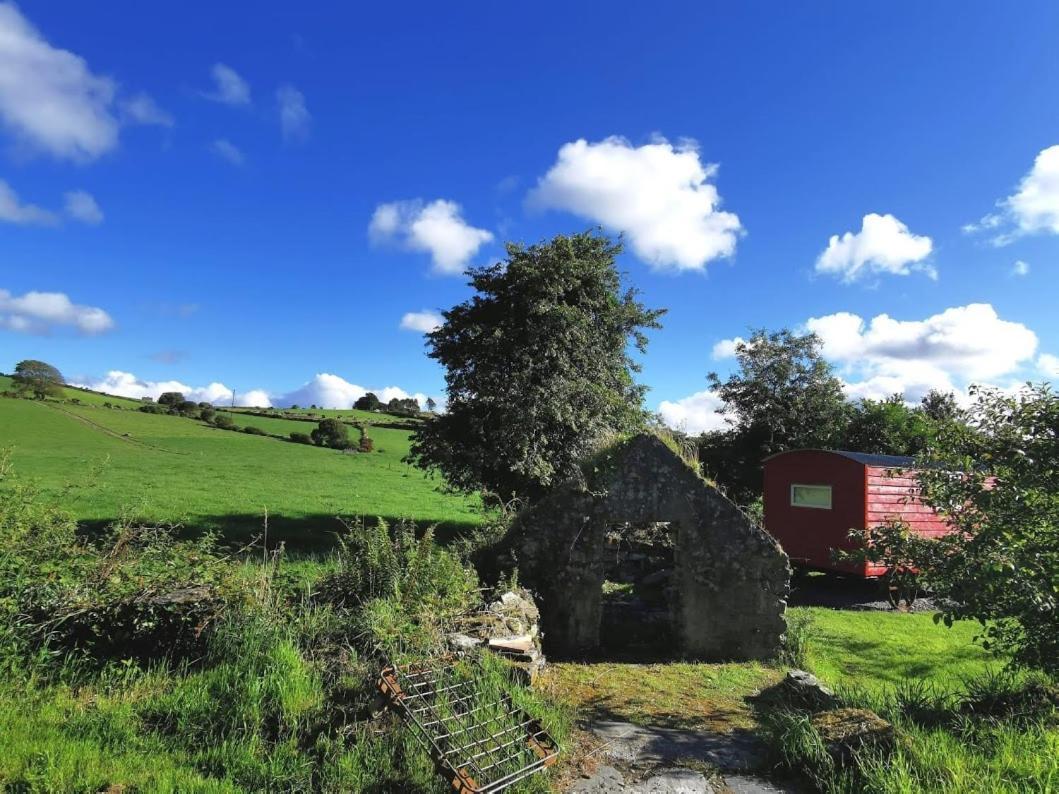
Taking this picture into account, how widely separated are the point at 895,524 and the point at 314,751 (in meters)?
5.75

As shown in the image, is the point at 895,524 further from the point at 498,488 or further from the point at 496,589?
the point at 498,488

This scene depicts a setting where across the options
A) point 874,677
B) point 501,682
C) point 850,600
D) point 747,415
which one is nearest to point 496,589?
point 501,682

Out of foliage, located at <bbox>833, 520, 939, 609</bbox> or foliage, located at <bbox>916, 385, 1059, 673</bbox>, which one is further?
foliage, located at <bbox>833, 520, 939, 609</bbox>

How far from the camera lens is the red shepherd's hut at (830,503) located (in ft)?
50.1

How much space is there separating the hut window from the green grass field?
30.7 ft

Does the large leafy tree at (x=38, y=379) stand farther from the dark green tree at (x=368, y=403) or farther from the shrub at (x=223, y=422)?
the dark green tree at (x=368, y=403)

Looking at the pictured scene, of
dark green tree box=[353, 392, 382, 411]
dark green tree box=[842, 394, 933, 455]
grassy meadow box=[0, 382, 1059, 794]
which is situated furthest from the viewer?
dark green tree box=[353, 392, 382, 411]

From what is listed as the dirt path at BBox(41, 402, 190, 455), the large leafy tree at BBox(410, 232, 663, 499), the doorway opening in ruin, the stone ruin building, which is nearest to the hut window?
the large leafy tree at BBox(410, 232, 663, 499)

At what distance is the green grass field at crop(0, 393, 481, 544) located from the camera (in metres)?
17.1

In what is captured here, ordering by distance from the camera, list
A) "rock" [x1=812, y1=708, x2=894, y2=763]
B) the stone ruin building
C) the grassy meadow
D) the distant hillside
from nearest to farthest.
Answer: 1. the grassy meadow
2. "rock" [x1=812, y1=708, x2=894, y2=763]
3. the stone ruin building
4. the distant hillside

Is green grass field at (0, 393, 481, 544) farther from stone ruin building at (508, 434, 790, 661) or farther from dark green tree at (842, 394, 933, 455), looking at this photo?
dark green tree at (842, 394, 933, 455)

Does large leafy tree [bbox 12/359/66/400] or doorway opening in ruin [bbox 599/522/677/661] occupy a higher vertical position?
large leafy tree [bbox 12/359/66/400]

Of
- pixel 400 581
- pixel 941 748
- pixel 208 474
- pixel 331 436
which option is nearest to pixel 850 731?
pixel 941 748

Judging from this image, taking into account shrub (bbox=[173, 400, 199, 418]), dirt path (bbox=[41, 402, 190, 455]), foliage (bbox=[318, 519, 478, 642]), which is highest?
shrub (bbox=[173, 400, 199, 418])
